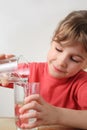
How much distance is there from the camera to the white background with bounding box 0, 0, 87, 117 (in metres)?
1.45

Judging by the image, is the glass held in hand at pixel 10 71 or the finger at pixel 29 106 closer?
the finger at pixel 29 106

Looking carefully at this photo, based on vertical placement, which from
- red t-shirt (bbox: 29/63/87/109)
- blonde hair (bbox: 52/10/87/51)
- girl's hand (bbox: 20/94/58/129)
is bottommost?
red t-shirt (bbox: 29/63/87/109)

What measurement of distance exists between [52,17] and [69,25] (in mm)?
484

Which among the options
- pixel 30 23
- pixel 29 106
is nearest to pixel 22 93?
pixel 29 106

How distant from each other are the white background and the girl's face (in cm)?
50

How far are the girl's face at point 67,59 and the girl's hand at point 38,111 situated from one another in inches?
7.4

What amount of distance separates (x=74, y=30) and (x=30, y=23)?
56cm

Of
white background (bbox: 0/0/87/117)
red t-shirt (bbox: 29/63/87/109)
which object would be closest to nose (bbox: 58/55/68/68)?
red t-shirt (bbox: 29/63/87/109)

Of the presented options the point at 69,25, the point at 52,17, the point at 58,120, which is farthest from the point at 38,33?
the point at 58,120

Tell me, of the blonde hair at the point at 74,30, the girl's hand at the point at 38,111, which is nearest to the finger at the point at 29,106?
the girl's hand at the point at 38,111

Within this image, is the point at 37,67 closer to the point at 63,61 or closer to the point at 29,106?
the point at 63,61

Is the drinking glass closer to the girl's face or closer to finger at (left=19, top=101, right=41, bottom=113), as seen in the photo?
finger at (left=19, top=101, right=41, bottom=113)

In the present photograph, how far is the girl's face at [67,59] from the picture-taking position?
0.92 metres

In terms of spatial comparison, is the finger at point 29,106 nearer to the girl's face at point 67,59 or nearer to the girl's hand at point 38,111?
the girl's hand at point 38,111
